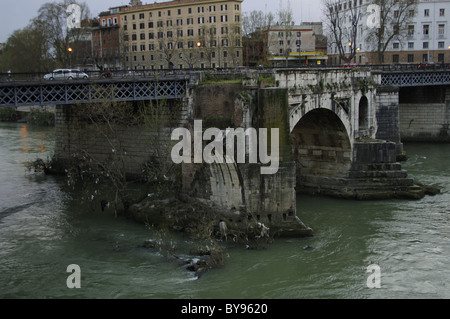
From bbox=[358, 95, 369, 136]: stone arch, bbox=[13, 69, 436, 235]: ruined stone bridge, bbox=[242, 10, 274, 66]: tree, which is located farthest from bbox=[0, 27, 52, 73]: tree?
bbox=[358, 95, 369, 136]: stone arch

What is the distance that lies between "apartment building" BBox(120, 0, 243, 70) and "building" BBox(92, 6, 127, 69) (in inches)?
42.9

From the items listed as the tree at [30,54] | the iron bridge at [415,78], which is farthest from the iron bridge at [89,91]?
the tree at [30,54]

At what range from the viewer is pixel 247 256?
56.0ft

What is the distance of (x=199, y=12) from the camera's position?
196 feet

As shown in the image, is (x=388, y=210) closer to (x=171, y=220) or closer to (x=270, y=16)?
(x=171, y=220)

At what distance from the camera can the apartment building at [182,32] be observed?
58.2 m

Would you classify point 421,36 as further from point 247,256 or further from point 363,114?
point 247,256

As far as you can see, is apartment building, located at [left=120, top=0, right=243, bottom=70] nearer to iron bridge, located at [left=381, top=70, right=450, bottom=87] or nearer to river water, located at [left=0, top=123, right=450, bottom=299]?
iron bridge, located at [left=381, top=70, right=450, bottom=87]

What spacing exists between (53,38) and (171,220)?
38855 mm

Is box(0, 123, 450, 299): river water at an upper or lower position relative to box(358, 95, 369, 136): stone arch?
lower

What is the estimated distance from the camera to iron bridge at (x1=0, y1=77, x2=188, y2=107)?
21.3m

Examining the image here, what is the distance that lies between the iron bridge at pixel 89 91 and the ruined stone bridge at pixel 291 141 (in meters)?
0.87

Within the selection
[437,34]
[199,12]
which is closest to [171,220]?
[199,12]

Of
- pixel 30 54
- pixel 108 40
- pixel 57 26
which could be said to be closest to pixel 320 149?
pixel 57 26
